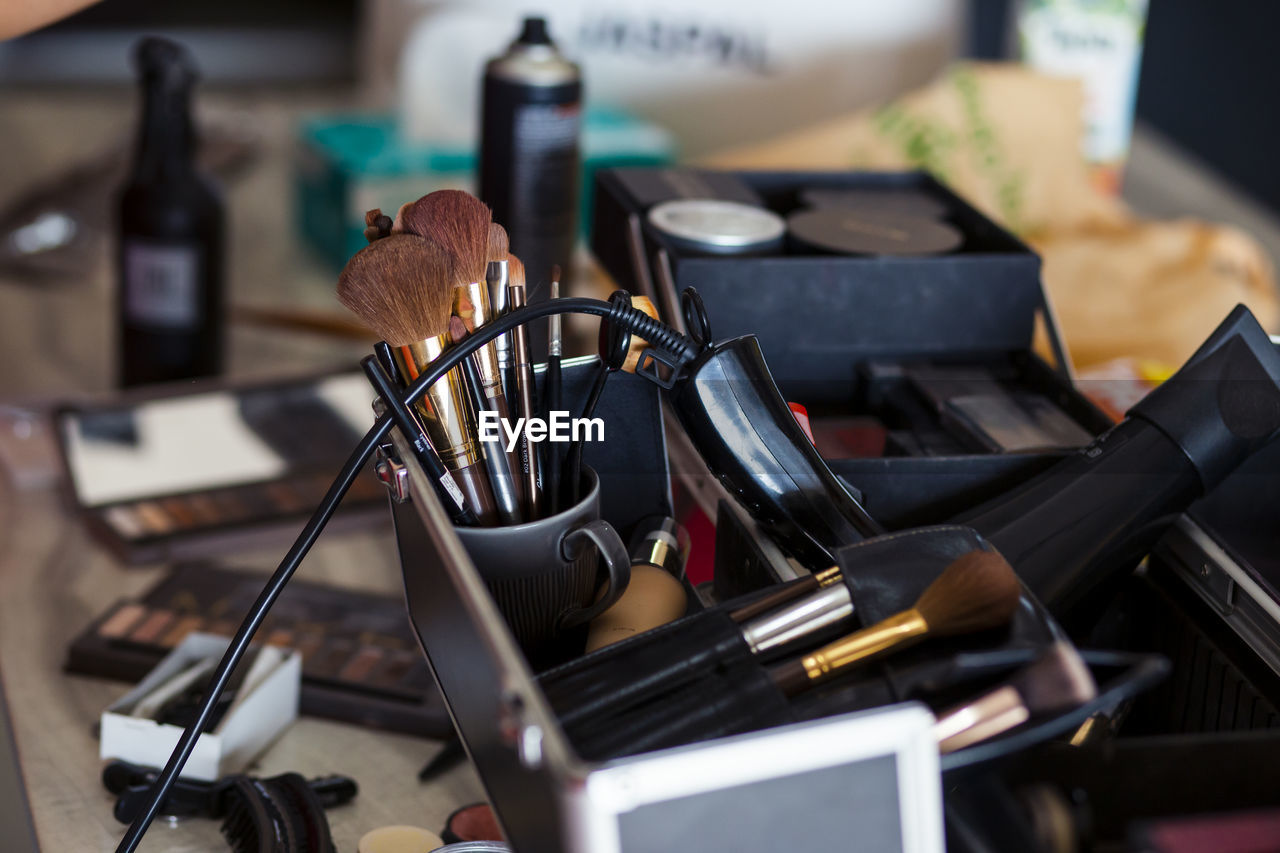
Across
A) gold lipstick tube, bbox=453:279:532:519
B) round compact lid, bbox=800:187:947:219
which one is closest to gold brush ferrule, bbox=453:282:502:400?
gold lipstick tube, bbox=453:279:532:519

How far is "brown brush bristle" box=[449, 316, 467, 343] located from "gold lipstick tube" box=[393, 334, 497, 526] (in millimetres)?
13

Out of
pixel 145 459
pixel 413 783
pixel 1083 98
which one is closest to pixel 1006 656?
pixel 413 783

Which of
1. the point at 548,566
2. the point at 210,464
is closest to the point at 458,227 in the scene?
the point at 548,566

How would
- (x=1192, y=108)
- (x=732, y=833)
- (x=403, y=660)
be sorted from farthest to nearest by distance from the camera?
(x=1192, y=108) < (x=403, y=660) < (x=732, y=833)

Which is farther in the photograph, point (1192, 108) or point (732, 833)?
point (1192, 108)

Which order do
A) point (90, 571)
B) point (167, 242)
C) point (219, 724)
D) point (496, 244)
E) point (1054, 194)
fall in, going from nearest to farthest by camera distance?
point (496, 244) < point (219, 724) < point (90, 571) < point (167, 242) < point (1054, 194)

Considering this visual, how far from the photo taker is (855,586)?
435 millimetres

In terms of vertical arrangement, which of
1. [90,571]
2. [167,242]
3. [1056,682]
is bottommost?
[90,571]

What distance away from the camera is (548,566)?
48 centimetres

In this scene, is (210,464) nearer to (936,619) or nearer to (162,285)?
(162,285)

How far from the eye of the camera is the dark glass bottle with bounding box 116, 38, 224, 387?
102cm

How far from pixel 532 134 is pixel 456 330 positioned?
1.51 feet

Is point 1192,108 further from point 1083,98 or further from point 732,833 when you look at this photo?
point 732,833

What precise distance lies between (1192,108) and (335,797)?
5.03 ft
